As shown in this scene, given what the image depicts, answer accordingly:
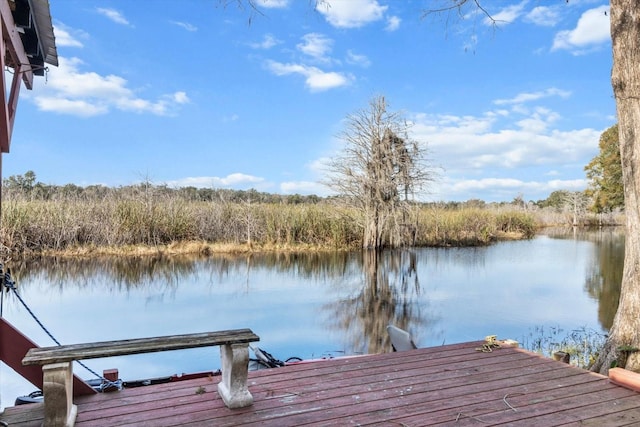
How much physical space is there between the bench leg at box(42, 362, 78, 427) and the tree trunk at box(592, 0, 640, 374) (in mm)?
3468

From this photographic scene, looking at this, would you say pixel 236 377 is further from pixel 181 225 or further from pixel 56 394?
pixel 181 225

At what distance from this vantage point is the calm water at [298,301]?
598 cm

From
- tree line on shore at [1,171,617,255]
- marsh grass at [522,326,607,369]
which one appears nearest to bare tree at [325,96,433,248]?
tree line on shore at [1,171,617,255]

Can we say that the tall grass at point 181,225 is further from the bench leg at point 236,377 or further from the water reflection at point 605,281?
the bench leg at point 236,377

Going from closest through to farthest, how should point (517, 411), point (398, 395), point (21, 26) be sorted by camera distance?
1. point (517, 411)
2. point (398, 395)
3. point (21, 26)

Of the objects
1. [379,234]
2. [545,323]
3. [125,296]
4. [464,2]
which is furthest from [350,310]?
[379,234]

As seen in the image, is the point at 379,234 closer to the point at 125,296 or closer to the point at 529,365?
the point at 125,296

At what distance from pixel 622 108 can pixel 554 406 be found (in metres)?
2.31

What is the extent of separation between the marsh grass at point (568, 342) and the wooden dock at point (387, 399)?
228 centimetres

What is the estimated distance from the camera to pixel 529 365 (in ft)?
10.6

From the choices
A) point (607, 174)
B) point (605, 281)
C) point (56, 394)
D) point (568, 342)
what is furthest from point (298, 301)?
point (607, 174)

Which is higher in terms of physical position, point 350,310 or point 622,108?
point 622,108

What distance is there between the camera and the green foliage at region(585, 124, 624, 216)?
2538 centimetres

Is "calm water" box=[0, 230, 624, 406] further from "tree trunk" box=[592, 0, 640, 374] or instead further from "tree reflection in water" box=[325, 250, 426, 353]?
"tree trunk" box=[592, 0, 640, 374]
